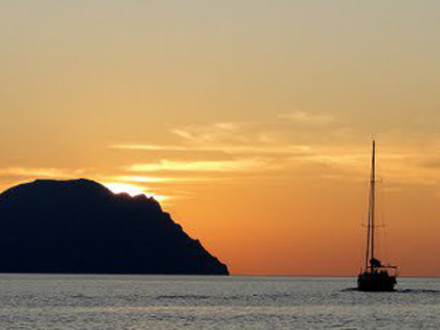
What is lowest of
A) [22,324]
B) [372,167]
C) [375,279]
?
[22,324]

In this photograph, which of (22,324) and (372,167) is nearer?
(22,324)

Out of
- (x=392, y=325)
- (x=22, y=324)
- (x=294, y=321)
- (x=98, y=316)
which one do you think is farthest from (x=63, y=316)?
(x=392, y=325)

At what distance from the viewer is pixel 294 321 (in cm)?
12462

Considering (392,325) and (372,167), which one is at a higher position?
(372,167)

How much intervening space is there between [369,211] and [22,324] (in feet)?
236

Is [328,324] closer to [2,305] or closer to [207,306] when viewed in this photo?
[207,306]

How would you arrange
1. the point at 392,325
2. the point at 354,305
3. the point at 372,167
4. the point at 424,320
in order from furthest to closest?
1. the point at 372,167
2. the point at 354,305
3. the point at 424,320
4. the point at 392,325

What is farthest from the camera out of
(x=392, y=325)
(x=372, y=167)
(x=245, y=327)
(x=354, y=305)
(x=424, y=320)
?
(x=372, y=167)

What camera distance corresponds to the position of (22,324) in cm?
11569

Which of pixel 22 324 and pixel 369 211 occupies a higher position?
pixel 369 211

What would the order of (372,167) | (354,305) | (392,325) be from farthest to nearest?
(372,167), (354,305), (392,325)

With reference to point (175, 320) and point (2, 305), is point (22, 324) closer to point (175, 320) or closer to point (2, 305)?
point (175, 320)

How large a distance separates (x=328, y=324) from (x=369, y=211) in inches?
2115

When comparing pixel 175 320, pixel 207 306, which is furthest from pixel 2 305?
pixel 175 320
